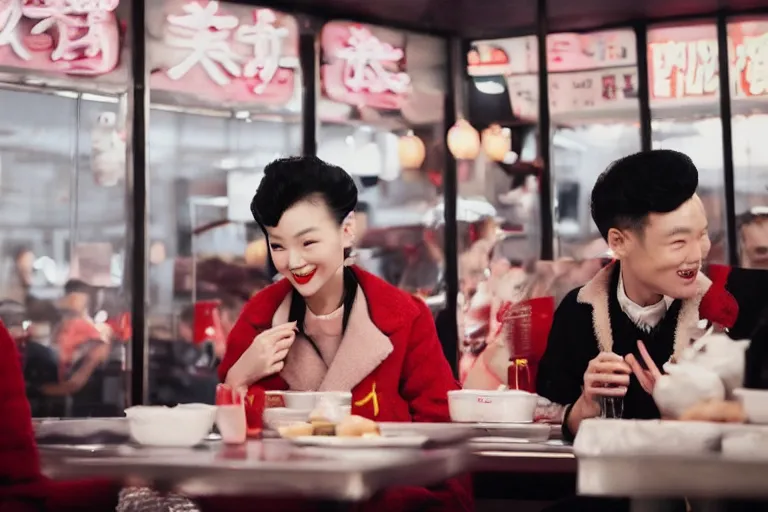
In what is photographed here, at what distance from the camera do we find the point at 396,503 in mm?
2150

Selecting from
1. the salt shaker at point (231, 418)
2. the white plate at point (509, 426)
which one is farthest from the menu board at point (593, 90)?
the salt shaker at point (231, 418)

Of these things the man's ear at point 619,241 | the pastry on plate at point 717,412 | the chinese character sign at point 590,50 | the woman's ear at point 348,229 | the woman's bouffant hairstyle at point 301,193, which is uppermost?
the chinese character sign at point 590,50

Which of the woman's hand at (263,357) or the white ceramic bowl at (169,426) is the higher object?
the woman's hand at (263,357)

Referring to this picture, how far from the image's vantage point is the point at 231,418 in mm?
2076

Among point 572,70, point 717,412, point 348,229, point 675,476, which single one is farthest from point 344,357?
point 572,70

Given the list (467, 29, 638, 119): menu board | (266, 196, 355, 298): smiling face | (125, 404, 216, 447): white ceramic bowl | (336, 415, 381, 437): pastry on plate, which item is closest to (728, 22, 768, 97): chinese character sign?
(467, 29, 638, 119): menu board

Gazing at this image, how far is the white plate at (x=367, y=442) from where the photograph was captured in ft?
6.07

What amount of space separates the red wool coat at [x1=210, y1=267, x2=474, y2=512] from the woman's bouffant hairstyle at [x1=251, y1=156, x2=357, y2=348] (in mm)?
34

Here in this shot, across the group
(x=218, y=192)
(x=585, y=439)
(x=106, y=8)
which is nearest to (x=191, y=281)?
(x=218, y=192)

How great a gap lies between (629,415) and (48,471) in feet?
4.26

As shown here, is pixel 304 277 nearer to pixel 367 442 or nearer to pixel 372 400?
pixel 372 400

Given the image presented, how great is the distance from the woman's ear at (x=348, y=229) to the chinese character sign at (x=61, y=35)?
290 cm

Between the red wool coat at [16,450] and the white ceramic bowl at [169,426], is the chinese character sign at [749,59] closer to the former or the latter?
the white ceramic bowl at [169,426]

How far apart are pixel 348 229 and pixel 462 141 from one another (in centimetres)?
354
